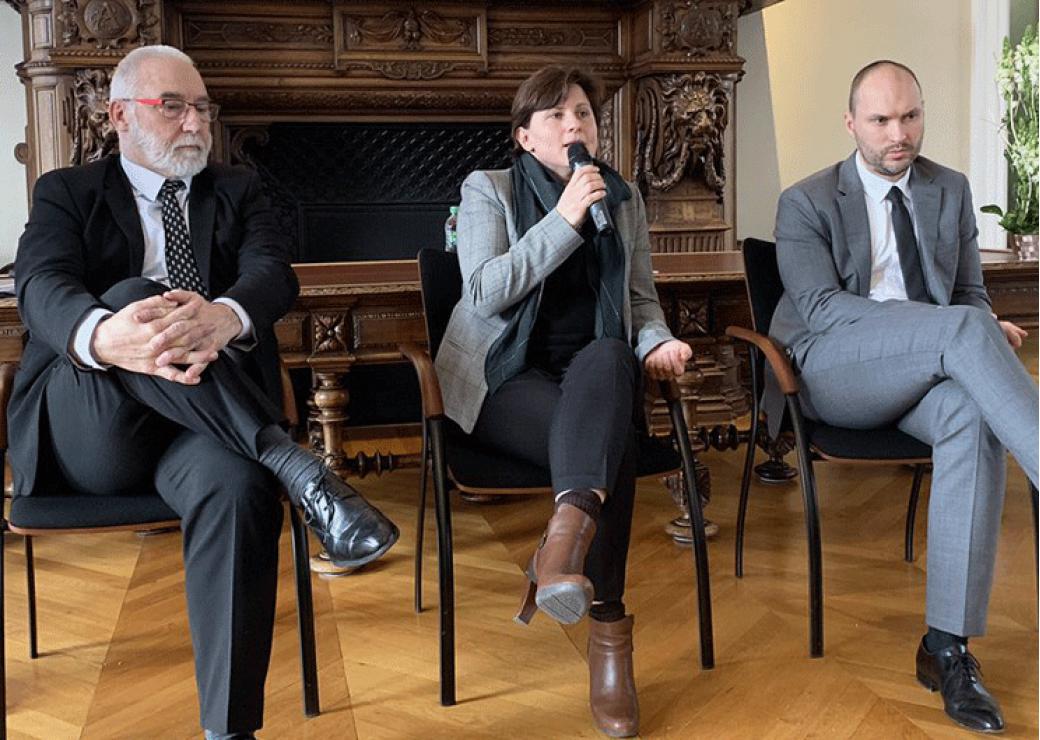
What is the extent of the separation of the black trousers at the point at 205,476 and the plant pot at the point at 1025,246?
103 inches

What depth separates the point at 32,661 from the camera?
2502 millimetres

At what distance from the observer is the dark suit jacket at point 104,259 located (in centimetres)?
211

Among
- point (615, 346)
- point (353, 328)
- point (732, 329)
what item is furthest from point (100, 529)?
point (732, 329)

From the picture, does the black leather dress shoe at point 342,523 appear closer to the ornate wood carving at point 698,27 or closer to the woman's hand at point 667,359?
the woman's hand at point 667,359

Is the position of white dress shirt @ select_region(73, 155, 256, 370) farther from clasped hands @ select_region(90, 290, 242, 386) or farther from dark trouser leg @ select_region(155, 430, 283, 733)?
dark trouser leg @ select_region(155, 430, 283, 733)

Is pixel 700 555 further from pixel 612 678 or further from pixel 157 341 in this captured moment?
pixel 157 341

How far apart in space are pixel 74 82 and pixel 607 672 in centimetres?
455

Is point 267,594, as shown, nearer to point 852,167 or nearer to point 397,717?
point 397,717

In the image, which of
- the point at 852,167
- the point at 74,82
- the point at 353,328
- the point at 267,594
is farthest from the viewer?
the point at 74,82

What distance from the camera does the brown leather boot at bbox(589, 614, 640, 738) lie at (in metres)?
2.12

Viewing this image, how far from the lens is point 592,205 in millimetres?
2367

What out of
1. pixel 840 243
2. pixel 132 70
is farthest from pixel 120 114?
pixel 840 243

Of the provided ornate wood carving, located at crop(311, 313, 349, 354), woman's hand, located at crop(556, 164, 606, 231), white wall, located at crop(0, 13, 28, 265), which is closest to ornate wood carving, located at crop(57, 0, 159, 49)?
white wall, located at crop(0, 13, 28, 265)

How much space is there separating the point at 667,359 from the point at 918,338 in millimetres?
493
